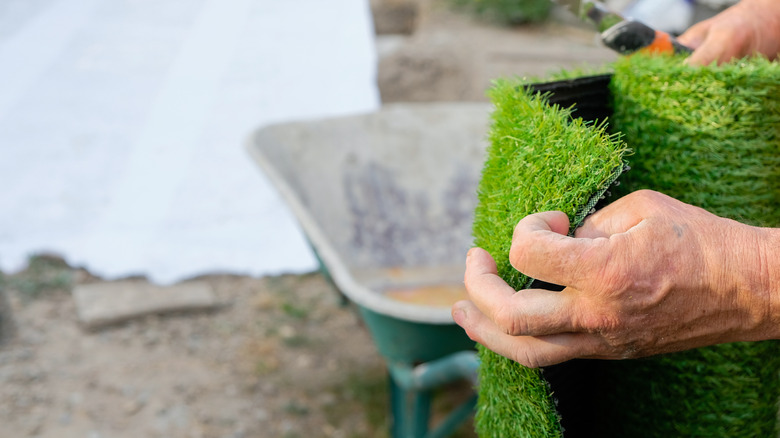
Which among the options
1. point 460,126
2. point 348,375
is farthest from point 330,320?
point 460,126

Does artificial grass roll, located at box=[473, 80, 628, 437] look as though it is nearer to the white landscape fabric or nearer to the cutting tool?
the cutting tool

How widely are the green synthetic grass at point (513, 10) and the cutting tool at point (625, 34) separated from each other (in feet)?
15.6

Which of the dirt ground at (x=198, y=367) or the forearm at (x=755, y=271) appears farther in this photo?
the dirt ground at (x=198, y=367)

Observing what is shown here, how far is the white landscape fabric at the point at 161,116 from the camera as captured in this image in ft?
13.0

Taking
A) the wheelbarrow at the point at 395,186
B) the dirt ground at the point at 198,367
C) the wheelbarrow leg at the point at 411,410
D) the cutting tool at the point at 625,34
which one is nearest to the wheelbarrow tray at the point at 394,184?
the wheelbarrow at the point at 395,186

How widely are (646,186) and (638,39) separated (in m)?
0.36

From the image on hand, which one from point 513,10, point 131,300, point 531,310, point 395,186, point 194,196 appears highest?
point 531,310

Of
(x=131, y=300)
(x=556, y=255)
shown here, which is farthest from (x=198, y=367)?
(x=556, y=255)

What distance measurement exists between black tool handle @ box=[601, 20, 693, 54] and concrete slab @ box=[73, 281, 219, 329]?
267 cm

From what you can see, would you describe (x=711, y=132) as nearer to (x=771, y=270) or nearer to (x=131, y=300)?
(x=771, y=270)

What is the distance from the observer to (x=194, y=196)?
4465mm

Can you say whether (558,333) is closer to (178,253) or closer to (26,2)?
(178,253)

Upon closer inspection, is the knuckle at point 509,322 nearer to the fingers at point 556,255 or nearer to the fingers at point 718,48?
the fingers at point 556,255

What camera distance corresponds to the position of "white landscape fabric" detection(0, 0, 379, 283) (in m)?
3.98
